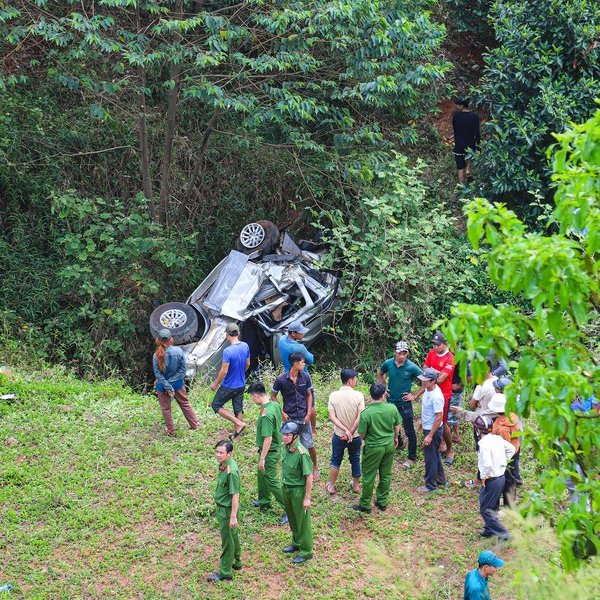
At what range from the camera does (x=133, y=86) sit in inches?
540

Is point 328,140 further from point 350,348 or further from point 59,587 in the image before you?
point 59,587

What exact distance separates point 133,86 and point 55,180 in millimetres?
2295

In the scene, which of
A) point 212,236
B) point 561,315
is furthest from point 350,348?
point 561,315

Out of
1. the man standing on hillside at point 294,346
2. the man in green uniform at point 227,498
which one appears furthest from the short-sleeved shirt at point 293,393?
the man in green uniform at point 227,498

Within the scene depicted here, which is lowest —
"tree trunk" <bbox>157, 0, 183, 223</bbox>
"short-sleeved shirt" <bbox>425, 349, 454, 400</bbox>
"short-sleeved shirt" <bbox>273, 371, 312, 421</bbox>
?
"short-sleeved shirt" <bbox>273, 371, 312, 421</bbox>

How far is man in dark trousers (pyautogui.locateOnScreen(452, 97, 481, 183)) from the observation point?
14.5 meters

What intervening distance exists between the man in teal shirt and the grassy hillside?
22.6 inches

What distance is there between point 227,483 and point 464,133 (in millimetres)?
8965

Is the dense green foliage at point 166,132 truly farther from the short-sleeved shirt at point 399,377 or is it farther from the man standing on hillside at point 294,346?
the short-sleeved shirt at point 399,377

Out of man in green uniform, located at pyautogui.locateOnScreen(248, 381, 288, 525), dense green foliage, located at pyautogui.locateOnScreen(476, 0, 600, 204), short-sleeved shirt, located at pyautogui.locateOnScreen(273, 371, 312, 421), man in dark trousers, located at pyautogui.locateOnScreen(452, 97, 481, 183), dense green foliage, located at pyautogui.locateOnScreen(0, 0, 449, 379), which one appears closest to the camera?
man in green uniform, located at pyautogui.locateOnScreen(248, 381, 288, 525)

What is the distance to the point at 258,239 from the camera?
539 inches

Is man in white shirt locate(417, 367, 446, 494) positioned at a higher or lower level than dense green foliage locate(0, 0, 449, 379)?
lower

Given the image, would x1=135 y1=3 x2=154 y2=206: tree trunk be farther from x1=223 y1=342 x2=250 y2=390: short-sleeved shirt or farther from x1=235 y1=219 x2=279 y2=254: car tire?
x1=223 y1=342 x2=250 y2=390: short-sleeved shirt

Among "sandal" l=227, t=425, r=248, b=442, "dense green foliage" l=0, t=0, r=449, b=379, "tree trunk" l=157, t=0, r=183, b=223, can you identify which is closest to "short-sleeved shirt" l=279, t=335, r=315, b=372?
"sandal" l=227, t=425, r=248, b=442
